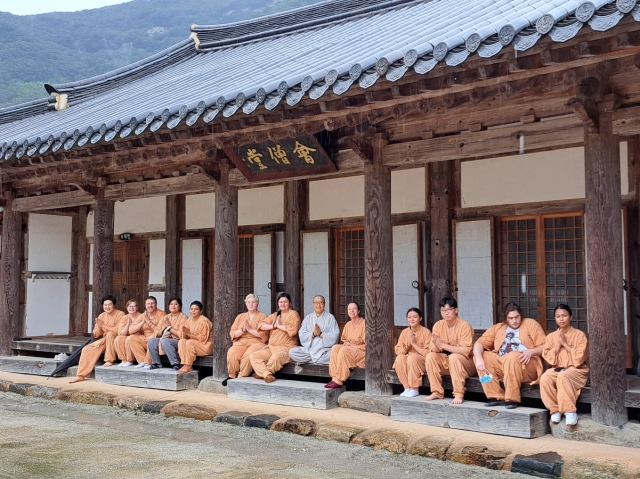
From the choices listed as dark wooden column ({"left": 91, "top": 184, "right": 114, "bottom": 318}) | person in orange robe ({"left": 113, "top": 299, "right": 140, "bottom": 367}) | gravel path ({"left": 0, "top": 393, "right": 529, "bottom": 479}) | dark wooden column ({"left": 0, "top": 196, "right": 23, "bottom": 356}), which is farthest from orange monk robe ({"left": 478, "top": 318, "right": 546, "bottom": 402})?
dark wooden column ({"left": 0, "top": 196, "right": 23, "bottom": 356})

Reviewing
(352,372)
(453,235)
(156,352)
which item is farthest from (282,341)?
(453,235)

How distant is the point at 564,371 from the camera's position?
5898 mm

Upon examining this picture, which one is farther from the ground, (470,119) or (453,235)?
(470,119)

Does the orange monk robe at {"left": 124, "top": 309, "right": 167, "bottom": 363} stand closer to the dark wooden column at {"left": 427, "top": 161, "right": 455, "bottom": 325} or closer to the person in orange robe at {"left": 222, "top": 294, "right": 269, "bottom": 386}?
the person in orange robe at {"left": 222, "top": 294, "right": 269, "bottom": 386}

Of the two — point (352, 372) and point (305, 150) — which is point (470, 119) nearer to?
point (305, 150)

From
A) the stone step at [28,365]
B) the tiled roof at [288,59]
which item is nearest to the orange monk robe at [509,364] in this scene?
the tiled roof at [288,59]

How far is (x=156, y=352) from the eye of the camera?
9227mm

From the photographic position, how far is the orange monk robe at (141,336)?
9.52 meters

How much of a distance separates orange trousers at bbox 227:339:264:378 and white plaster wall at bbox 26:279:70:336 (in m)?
6.40

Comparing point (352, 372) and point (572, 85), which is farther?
point (352, 372)

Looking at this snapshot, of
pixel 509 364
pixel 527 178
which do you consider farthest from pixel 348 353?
pixel 527 178

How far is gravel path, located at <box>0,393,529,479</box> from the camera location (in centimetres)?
534

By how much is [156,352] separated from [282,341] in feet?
6.59

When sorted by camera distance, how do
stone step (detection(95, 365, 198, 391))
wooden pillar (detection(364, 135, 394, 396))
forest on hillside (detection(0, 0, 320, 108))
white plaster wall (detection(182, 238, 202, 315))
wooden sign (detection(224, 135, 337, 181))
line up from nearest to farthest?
wooden pillar (detection(364, 135, 394, 396))
wooden sign (detection(224, 135, 337, 181))
stone step (detection(95, 365, 198, 391))
white plaster wall (detection(182, 238, 202, 315))
forest on hillside (detection(0, 0, 320, 108))
